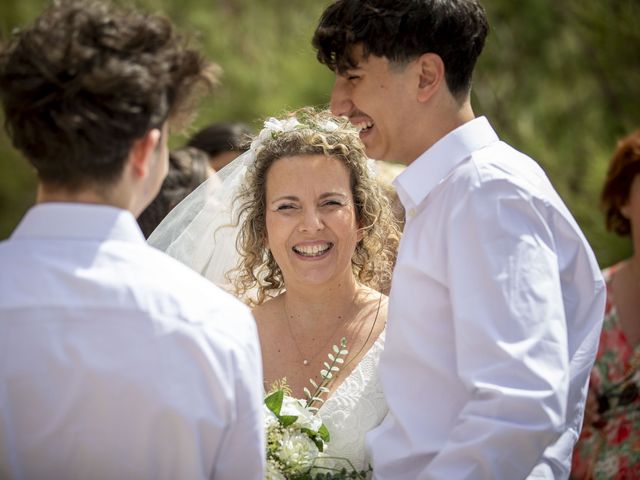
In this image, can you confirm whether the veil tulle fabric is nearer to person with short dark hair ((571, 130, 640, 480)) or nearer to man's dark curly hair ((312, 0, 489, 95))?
man's dark curly hair ((312, 0, 489, 95))

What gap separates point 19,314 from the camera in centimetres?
199

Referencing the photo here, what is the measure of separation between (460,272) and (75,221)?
106 centimetres

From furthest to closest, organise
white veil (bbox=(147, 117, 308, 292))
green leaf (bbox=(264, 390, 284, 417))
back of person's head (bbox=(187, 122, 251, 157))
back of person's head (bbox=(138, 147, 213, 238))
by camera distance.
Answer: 1. back of person's head (bbox=(187, 122, 251, 157))
2. back of person's head (bbox=(138, 147, 213, 238))
3. white veil (bbox=(147, 117, 308, 292))
4. green leaf (bbox=(264, 390, 284, 417))

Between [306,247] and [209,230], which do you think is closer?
[306,247]

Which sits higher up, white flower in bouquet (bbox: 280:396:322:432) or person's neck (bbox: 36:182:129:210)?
person's neck (bbox: 36:182:129:210)

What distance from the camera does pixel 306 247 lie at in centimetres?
371

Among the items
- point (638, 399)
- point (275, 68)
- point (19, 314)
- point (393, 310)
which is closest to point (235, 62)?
point (275, 68)

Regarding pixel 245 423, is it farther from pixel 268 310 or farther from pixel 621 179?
pixel 621 179

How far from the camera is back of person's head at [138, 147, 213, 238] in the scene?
461 centimetres

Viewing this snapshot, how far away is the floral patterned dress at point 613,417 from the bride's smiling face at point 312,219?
152cm

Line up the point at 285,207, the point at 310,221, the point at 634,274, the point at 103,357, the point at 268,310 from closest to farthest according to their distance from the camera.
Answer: the point at 103,357
the point at 310,221
the point at 285,207
the point at 268,310
the point at 634,274

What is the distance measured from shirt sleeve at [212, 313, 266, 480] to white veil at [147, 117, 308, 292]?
5.96 ft

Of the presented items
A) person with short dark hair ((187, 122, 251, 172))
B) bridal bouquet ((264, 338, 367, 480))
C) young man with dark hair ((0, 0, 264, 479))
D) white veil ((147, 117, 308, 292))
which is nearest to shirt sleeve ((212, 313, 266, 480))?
young man with dark hair ((0, 0, 264, 479))

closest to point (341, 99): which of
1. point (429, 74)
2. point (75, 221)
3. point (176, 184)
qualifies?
point (429, 74)
